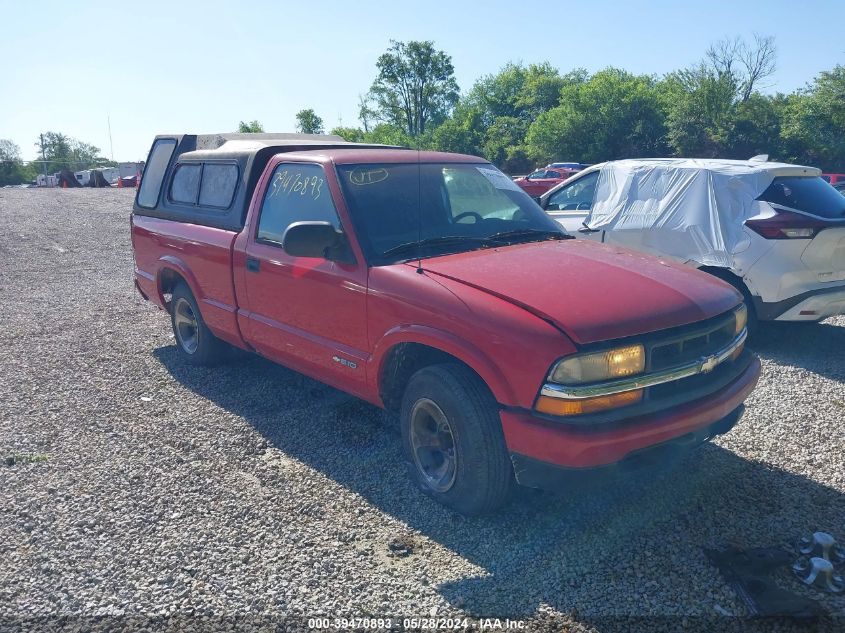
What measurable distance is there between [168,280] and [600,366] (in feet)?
14.8

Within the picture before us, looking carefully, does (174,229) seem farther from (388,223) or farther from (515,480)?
(515,480)

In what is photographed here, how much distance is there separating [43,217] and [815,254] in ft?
67.5

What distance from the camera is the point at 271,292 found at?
4.69m

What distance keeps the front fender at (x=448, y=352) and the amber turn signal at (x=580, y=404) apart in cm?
15

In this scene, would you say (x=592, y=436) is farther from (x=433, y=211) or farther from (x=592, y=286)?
(x=433, y=211)

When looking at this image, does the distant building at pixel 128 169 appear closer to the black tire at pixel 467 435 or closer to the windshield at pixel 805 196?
the windshield at pixel 805 196

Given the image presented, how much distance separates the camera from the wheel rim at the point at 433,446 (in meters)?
3.59

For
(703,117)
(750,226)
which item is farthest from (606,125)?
(750,226)

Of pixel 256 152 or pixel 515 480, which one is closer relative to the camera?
pixel 515 480

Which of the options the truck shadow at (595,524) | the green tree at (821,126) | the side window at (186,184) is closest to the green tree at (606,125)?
the green tree at (821,126)

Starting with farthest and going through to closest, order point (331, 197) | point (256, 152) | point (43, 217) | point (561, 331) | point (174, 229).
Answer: point (43, 217)
point (174, 229)
point (256, 152)
point (331, 197)
point (561, 331)

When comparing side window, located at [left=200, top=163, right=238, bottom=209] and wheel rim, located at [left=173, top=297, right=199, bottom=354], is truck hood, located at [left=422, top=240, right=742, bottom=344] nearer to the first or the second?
side window, located at [left=200, top=163, right=238, bottom=209]

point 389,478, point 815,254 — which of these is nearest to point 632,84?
point 815,254

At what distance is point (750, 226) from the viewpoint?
6.07m
